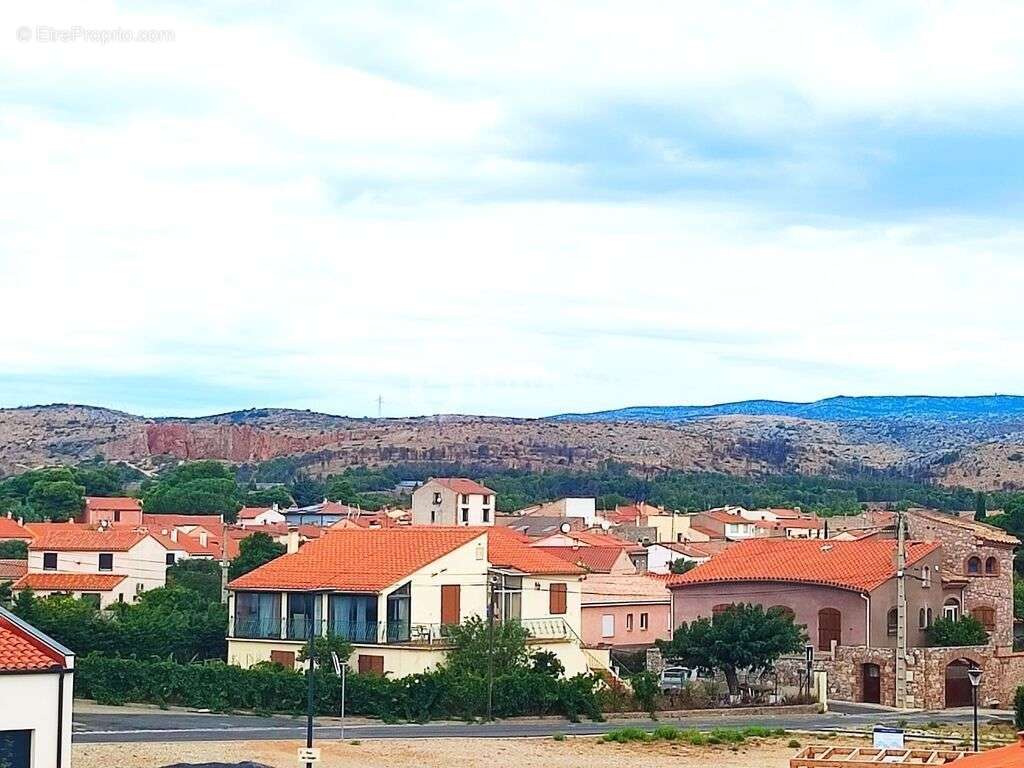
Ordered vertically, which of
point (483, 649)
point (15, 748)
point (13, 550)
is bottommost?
point (15, 748)

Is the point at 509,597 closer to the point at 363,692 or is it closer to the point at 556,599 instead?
the point at 556,599

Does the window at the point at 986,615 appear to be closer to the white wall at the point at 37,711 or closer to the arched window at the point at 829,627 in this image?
the arched window at the point at 829,627

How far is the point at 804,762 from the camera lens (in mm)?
31688

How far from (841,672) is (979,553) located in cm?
960

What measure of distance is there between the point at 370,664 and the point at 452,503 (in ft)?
115

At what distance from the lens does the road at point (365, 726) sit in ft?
137

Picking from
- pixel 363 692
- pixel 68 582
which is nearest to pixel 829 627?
pixel 363 692

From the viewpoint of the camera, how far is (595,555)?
7906cm

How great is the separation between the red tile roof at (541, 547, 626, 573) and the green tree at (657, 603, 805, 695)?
2222 cm

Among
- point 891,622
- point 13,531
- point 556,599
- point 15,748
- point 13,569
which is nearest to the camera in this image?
point 15,748

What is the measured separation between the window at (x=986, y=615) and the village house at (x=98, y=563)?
1314 inches

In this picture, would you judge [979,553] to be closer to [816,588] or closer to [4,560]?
[816,588]

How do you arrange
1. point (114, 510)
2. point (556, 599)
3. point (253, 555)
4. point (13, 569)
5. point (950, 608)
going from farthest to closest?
point (114, 510), point (13, 569), point (253, 555), point (950, 608), point (556, 599)

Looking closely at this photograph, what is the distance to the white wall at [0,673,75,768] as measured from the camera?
2617 cm
